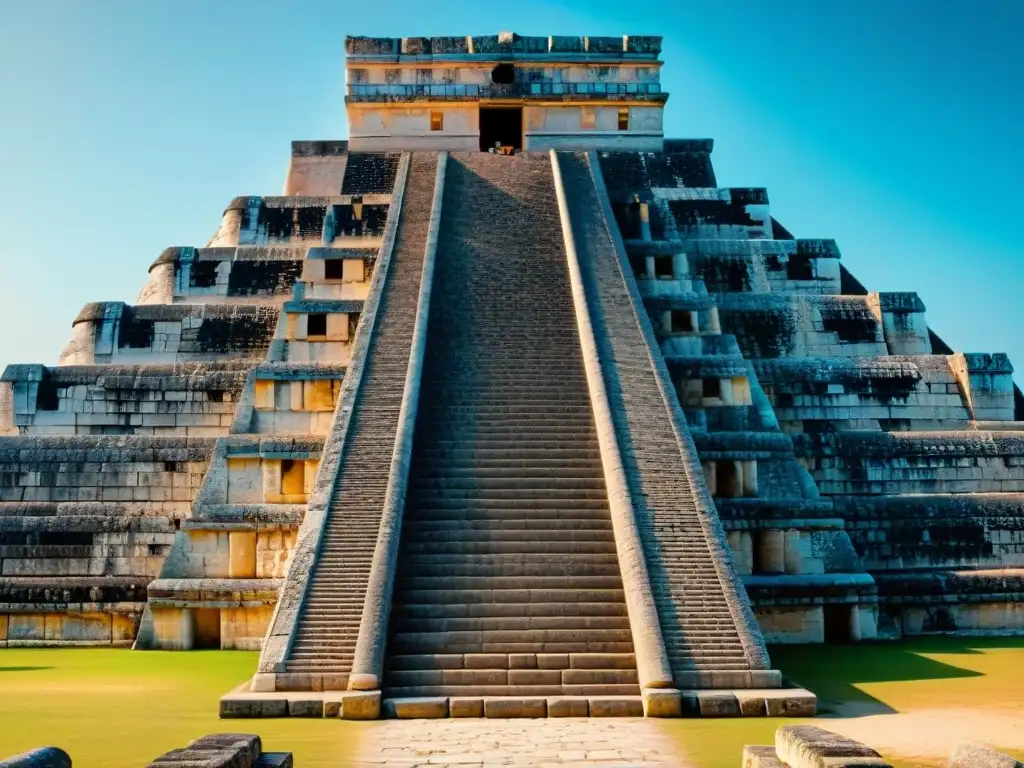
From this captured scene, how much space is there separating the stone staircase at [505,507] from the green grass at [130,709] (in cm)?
136

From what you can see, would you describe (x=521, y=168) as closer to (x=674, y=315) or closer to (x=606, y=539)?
(x=674, y=315)

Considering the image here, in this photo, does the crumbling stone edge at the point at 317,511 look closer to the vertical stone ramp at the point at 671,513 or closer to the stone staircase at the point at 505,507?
the stone staircase at the point at 505,507

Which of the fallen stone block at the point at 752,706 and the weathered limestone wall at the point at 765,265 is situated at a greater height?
the weathered limestone wall at the point at 765,265

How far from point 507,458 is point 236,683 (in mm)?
3987

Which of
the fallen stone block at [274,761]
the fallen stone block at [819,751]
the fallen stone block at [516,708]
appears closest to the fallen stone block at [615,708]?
the fallen stone block at [516,708]

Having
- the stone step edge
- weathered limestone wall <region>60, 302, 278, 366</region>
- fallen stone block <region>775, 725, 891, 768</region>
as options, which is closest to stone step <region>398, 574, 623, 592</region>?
the stone step edge

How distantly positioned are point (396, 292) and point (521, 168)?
257 inches

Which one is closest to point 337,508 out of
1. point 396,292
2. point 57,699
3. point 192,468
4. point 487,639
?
point 487,639

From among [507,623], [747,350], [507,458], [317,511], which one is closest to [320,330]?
[507,458]

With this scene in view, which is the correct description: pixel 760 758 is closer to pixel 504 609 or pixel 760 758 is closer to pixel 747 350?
pixel 504 609

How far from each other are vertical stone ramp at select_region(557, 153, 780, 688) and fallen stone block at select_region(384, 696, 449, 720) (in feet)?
6.37

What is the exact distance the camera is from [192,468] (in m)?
15.2

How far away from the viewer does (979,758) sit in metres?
6.04

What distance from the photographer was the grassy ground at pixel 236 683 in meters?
7.92
